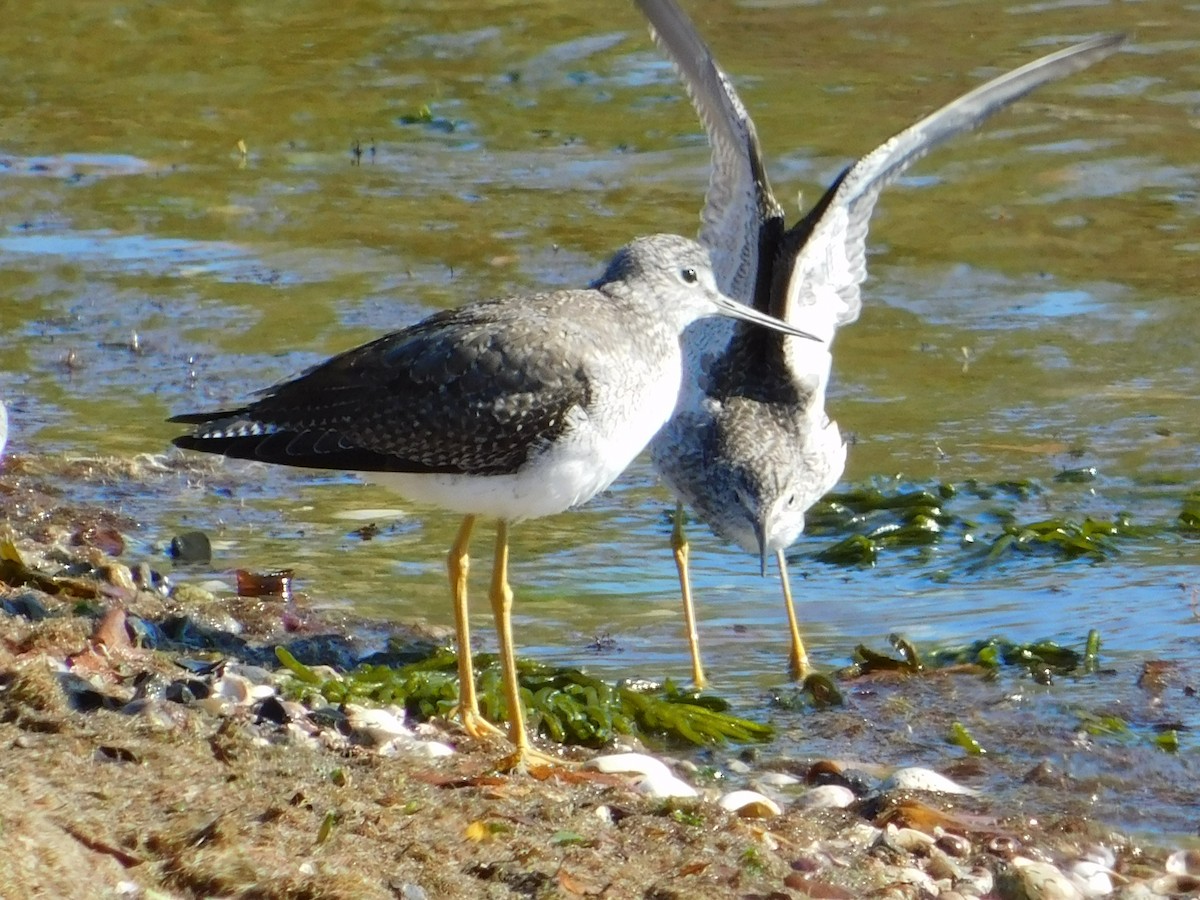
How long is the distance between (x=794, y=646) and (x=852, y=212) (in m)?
2.04

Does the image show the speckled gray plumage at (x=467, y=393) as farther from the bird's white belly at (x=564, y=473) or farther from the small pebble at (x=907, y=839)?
the small pebble at (x=907, y=839)

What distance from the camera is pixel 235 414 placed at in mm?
5496

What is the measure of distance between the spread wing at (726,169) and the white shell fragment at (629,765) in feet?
9.81

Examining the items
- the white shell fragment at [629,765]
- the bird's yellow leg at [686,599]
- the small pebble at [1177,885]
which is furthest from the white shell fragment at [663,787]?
the bird's yellow leg at [686,599]

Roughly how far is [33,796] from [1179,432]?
250 inches

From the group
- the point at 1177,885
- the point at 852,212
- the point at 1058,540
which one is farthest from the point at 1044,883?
the point at 852,212

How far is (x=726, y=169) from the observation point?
25.5ft

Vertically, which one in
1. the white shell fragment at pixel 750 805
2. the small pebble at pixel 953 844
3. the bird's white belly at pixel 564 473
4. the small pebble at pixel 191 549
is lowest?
the small pebble at pixel 953 844

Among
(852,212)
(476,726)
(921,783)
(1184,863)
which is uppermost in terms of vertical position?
(852,212)

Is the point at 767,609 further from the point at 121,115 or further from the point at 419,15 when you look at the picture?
the point at 419,15

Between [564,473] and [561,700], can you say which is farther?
[561,700]

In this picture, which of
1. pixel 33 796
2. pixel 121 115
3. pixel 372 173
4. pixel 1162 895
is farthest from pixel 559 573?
pixel 121 115

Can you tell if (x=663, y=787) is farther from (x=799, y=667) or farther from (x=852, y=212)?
(x=852, y=212)

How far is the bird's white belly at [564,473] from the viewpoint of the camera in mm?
5148
